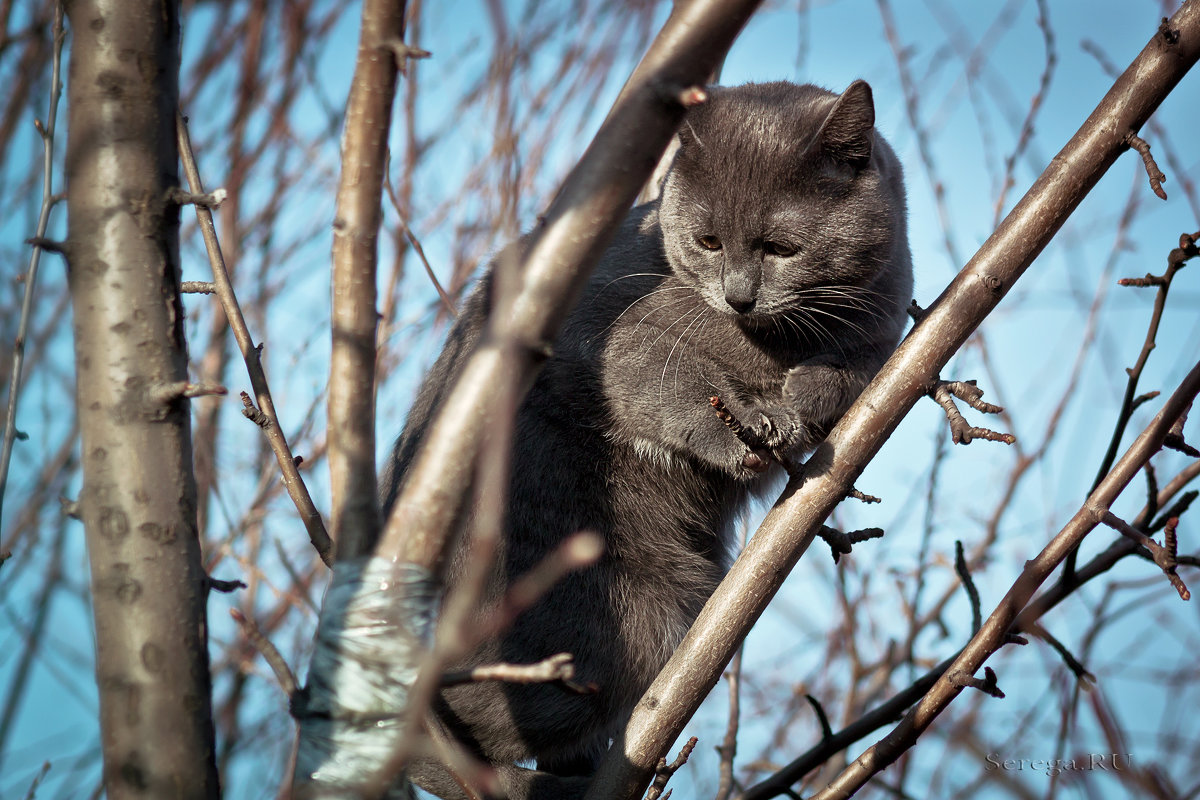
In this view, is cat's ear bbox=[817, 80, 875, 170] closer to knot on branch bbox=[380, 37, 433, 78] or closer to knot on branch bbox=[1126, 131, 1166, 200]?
knot on branch bbox=[1126, 131, 1166, 200]

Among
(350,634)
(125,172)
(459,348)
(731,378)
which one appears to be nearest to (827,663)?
(731,378)

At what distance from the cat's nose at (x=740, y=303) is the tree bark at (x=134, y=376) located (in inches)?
43.6

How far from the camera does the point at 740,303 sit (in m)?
1.90

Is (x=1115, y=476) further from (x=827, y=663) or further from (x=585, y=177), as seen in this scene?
(x=827, y=663)

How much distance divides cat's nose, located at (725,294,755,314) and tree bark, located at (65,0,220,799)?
1.11 meters

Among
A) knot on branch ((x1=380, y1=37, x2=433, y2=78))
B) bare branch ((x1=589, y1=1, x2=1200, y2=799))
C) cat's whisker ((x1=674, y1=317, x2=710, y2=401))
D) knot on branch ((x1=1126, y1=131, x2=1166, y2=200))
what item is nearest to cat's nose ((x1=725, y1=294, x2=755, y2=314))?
cat's whisker ((x1=674, y1=317, x2=710, y2=401))

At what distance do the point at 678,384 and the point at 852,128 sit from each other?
26.0 inches

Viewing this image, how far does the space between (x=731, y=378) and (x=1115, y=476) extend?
0.85 meters

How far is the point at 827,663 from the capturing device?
3178mm

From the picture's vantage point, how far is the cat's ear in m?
1.87

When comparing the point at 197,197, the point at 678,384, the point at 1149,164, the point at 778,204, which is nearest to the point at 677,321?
the point at 678,384

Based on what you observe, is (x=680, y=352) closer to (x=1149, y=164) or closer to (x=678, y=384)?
(x=678, y=384)

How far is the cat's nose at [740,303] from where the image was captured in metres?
1.89

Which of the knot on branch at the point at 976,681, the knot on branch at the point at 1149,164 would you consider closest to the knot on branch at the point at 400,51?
the knot on branch at the point at 1149,164
